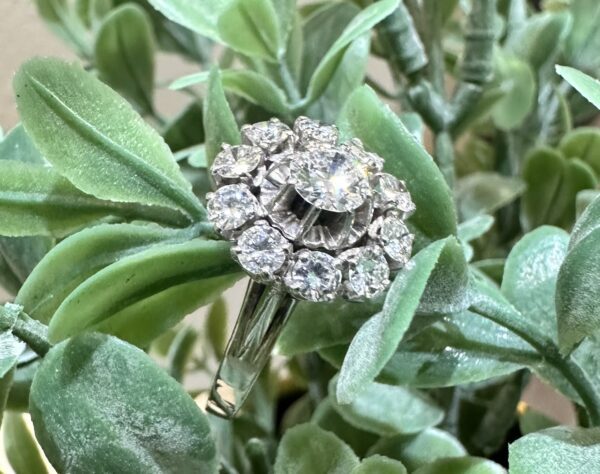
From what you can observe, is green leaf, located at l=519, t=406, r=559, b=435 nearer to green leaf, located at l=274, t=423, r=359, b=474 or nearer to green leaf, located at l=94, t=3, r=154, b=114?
green leaf, located at l=274, t=423, r=359, b=474

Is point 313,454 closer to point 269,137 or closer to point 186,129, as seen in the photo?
point 269,137

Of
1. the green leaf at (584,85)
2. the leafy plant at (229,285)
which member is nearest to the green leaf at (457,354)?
the leafy plant at (229,285)

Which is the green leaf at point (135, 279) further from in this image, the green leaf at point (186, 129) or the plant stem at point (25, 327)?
the green leaf at point (186, 129)

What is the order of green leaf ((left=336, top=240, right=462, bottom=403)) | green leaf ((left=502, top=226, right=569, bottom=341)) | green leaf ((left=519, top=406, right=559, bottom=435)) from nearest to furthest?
green leaf ((left=336, top=240, right=462, bottom=403)) → green leaf ((left=502, top=226, right=569, bottom=341)) → green leaf ((left=519, top=406, right=559, bottom=435))

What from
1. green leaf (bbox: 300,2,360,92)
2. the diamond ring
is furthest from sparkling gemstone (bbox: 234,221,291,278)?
green leaf (bbox: 300,2,360,92)

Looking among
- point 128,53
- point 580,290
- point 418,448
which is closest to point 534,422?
point 418,448

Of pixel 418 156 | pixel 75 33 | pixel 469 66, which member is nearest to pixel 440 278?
pixel 418 156

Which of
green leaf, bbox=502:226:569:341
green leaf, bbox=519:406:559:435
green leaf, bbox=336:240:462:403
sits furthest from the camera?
green leaf, bbox=519:406:559:435
